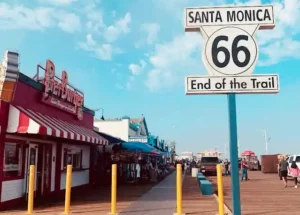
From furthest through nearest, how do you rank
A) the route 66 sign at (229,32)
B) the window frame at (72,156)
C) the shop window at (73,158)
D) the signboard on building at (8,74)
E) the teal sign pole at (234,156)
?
the shop window at (73,158)
the window frame at (72,156)
the signboard on building at (8,74)
the route 66 sign at (229,32)
the teal sign pole at (234,156)

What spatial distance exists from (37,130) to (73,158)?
9.28m

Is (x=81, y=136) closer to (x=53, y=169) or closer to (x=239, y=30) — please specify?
(x=53, y=169)

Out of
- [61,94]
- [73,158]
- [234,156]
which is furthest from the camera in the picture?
[73,158]

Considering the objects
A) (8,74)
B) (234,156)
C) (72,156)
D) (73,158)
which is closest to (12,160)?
(8,74)

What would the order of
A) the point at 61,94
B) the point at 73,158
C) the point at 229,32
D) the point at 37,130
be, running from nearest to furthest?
the point at 229,32 < the point at 37,130 < the point at 61,94 < the point at 73,158

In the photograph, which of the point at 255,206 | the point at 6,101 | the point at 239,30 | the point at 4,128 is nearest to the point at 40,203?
the point at 4,128

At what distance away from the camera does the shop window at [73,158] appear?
19312 millimetres

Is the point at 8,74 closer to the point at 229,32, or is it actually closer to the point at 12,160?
the point at 12,160

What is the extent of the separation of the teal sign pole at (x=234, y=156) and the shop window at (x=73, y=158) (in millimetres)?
16038

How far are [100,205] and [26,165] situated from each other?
3.88 metres

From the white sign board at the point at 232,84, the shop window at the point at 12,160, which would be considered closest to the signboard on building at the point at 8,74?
the shop window at the point at 12,160

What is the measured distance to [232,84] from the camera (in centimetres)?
427

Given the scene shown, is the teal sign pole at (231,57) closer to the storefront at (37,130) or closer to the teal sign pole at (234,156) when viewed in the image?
the teal sign pole at (234,156)

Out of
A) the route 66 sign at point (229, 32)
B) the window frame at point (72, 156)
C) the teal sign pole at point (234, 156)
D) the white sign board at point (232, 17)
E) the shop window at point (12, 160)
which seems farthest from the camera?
the window frame at point (72, 156)
